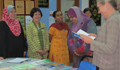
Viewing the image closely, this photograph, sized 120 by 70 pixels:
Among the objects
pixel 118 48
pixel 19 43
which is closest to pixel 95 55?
pixel 118 48

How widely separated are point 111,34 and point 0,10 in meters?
2.89

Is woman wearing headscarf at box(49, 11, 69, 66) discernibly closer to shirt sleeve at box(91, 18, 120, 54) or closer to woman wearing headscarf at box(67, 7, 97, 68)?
woman wearing headscarf at box(67, 7, 97, 68)

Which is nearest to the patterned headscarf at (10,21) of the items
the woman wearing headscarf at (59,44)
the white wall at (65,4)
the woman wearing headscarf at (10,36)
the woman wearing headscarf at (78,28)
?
the woman wearing headscarf at (10,36)

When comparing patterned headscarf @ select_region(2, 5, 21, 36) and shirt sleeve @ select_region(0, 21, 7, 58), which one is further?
patterned headscarf @ select_region(2, 5, 21, 36)

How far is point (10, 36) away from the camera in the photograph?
244cm

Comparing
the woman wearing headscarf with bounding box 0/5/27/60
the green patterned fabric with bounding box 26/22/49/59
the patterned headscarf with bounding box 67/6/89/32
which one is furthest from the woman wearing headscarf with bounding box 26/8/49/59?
the patterned headscarf with bounding box 67/6/89/32

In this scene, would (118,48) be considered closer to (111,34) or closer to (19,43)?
(111,34)

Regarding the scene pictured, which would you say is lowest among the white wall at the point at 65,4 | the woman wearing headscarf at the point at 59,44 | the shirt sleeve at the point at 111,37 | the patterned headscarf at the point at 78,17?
the woman wearing headscarf at the point at 59,44

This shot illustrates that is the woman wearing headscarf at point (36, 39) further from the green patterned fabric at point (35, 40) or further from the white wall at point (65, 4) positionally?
the white wall at point (65, 4)

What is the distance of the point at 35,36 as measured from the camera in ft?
9.14

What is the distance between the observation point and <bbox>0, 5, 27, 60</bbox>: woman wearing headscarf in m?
2.32

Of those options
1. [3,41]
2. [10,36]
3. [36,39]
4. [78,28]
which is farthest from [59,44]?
[3,41]

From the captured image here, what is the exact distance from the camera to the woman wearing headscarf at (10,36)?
2.32 metres

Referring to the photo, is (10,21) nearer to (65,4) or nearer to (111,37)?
(111,37)
